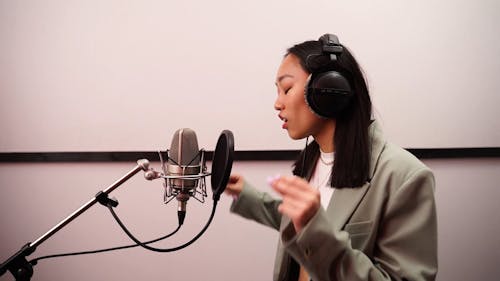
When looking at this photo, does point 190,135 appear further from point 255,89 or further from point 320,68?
point 255,89

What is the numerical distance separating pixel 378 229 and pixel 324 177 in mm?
247

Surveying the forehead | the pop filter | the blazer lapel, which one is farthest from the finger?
the forehead

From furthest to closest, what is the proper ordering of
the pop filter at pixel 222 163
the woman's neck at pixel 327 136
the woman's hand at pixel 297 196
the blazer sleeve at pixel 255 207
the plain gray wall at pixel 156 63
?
the plain gray wall at pixel 156 63
the blazer sleeve at pixel 255 207
the woman's neck at pixel 327 136
the pop filter at pixel 222 163
the woman's hand at pixel 297 196

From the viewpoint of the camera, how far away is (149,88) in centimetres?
162

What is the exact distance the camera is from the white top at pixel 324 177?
1.00m

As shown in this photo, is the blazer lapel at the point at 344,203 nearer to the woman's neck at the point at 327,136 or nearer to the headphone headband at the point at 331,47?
the woman's neck at the point at 327,136

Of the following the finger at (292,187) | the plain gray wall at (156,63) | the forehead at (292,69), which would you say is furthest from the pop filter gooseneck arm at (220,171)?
the plain gray wall at (156,63)

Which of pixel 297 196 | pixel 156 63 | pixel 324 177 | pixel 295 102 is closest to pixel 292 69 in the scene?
pixel 295 102

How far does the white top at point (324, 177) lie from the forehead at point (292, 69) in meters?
0.23

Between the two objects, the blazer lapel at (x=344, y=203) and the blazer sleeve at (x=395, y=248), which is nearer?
the blazer sleeve at (x=395, y=248)

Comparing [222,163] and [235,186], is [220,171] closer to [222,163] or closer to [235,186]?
[222,163]

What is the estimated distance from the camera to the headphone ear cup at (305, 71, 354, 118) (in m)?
0.86

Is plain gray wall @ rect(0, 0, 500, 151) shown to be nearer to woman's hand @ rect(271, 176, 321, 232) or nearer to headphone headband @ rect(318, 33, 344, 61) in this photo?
headphone headband @ rect(318, 33, 344, 61)

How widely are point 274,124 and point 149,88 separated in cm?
54
